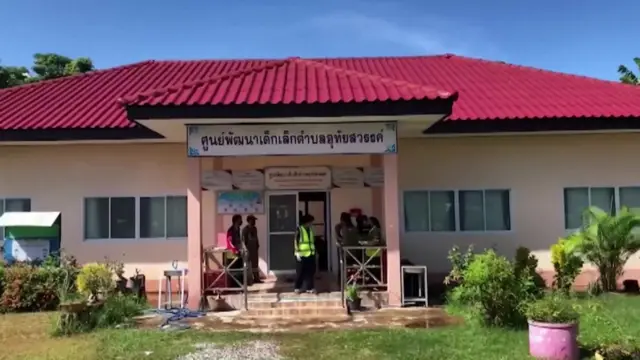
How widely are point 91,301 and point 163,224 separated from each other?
415 centimetres

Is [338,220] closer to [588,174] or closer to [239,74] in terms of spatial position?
[239,74]

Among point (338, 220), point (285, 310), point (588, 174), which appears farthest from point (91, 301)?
point (588, 174)

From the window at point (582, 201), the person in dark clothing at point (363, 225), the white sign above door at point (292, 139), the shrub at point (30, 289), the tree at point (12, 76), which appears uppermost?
the tree at point (12, 76)

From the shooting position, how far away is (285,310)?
10.6 metres

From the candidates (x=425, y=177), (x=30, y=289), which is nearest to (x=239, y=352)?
(x=30, y=289)

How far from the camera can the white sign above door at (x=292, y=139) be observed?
10852 millimetres

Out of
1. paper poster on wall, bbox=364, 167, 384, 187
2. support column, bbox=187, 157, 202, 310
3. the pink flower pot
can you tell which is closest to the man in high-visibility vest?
paper poster on wall, bbox=364, 167, 384, 187

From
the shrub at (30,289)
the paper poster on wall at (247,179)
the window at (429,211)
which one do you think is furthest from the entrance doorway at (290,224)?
the shrub at (30,289)

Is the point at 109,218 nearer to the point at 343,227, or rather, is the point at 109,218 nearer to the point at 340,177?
the point at 343,227

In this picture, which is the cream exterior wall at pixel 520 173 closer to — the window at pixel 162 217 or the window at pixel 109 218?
the window at pixel 162 217

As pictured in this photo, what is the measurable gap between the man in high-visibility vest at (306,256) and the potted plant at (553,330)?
4757 millimetres

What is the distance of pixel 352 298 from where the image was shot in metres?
10.6

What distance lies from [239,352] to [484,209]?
7.56 meters

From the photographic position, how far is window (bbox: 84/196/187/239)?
13.6 m
